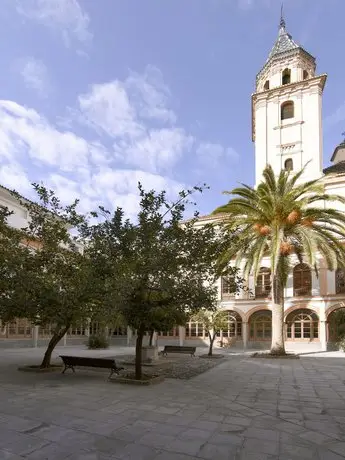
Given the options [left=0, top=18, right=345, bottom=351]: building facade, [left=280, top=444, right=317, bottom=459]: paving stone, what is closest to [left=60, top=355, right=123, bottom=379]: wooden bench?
[left=280, top=444, right=317, bottom=459]: paving stone

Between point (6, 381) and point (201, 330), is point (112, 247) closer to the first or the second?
point (6, 381)

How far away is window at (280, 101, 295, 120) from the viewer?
3369cm

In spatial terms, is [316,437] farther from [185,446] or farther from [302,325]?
[302,325]

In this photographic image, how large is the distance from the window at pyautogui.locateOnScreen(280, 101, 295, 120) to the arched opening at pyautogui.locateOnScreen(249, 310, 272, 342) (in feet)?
51.5

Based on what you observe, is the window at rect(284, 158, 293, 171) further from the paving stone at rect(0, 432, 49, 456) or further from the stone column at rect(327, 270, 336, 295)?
the paving stone at rect(0, 432, 49, 456)

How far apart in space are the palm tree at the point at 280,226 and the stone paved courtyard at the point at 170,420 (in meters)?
9.11

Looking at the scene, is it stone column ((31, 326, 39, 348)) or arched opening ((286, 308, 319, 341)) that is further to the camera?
arched opening ((286, 308, 319, 341))

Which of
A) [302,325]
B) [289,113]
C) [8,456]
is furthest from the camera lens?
[289,113]

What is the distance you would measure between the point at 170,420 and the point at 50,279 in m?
6.81

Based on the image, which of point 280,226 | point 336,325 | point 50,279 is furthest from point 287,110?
point 50,279

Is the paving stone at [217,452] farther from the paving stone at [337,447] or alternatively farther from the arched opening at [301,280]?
the arched opening at [301,280]

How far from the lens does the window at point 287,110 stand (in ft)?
111

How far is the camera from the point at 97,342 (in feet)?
93.5

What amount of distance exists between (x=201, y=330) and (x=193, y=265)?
22174mm
